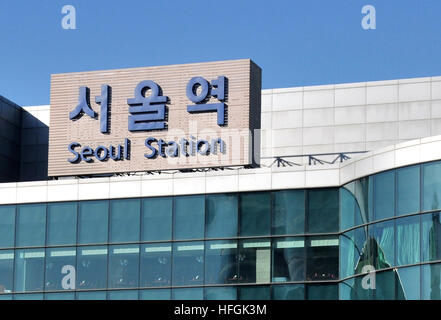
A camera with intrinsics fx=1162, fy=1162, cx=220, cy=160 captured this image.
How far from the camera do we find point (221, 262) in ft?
170

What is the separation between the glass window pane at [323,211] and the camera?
50.7 meters

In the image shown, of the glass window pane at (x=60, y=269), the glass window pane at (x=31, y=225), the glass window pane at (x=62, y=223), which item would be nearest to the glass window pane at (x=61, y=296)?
the glass window pane at (x=60, y=269)

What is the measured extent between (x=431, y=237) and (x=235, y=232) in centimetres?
978

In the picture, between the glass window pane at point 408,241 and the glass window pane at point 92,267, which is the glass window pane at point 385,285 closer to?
the glass window pane at point 408,241

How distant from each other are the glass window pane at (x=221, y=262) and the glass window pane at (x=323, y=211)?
3657 mm

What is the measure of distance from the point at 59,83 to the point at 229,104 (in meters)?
9.44

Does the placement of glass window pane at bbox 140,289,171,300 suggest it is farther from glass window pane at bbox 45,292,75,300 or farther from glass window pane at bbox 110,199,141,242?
glass window pane at bbox 45,292,75,300

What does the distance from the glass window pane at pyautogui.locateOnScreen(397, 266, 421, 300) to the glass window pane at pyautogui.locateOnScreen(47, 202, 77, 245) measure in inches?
630

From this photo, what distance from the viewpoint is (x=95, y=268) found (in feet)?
175

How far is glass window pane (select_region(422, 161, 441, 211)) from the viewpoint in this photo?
1811 inches

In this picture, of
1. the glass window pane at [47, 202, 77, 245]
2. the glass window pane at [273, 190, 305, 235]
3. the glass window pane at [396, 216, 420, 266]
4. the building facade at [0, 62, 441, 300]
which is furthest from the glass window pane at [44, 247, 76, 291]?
the glass window pane at [396, 216, 420, 266]
